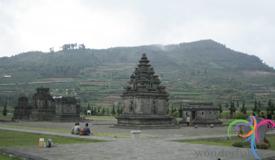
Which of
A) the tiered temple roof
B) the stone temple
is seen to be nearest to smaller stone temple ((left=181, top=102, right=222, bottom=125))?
the stone temple

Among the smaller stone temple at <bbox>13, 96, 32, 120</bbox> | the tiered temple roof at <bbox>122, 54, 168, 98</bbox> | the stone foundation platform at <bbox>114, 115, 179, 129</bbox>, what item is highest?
the tiered temple roof at <bbox>122, 54, 168, 98</bbox>

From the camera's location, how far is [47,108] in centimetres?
7688

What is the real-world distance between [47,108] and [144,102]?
3236cm

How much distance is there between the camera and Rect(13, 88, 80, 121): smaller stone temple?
72.1 metres

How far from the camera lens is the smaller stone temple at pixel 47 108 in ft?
237

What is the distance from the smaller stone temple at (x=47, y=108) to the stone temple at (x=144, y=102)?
22.7 m

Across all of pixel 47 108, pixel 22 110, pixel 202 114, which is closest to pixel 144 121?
pixel 202 114

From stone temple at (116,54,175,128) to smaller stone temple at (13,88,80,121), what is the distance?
892 inches

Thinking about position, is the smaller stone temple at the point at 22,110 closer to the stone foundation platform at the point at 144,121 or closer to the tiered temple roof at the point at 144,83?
the stone foundation platform at the point at 144,121

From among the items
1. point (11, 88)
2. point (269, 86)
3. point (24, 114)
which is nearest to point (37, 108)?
point (24, 114)

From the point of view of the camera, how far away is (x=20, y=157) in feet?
63.1

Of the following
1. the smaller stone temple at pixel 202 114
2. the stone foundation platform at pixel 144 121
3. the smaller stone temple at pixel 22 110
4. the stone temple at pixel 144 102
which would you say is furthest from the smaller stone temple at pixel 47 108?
the smaller stone temple at pixel 202 114

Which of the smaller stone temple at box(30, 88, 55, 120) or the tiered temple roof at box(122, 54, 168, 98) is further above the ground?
the tiered temple roof at box(122, 54, 168, 98)

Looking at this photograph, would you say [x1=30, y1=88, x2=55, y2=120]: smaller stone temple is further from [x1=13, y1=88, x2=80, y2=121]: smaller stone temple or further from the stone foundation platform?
the stone foundation platform
